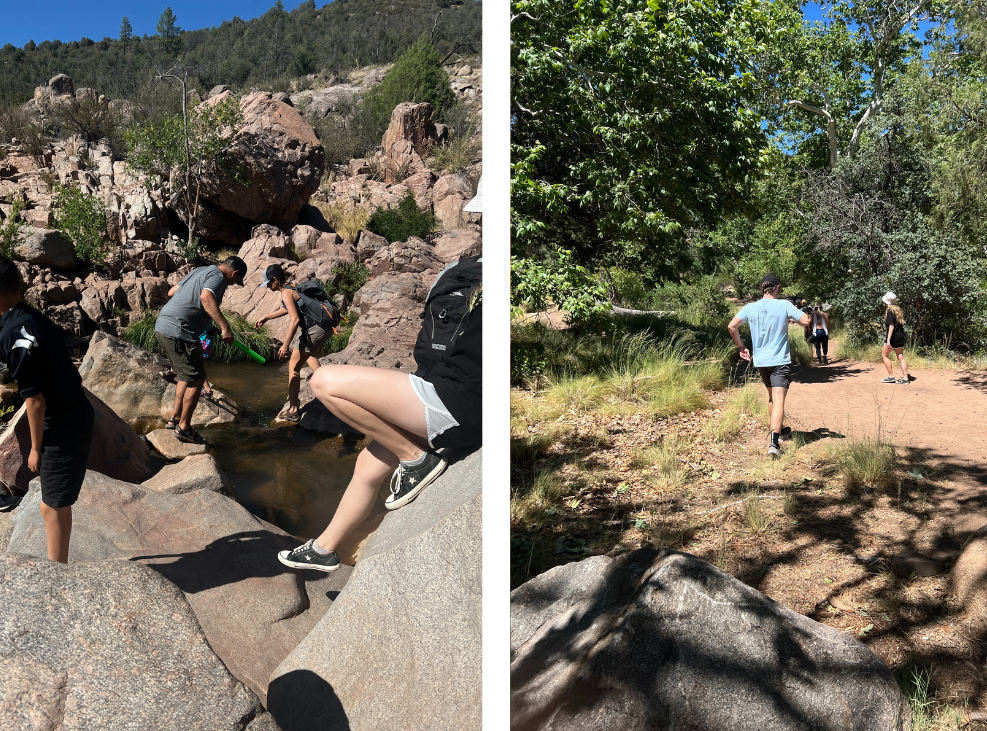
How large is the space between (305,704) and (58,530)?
47 cm

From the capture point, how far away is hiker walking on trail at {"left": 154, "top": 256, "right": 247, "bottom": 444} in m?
1.13

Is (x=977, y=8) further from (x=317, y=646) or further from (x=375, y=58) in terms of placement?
(x=317, y=646)

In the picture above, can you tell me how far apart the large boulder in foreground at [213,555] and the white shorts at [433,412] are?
30 cm

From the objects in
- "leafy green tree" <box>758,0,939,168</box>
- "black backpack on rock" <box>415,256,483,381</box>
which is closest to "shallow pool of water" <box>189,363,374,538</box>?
"black backpack on rock" <box>415,256,483,381</box>

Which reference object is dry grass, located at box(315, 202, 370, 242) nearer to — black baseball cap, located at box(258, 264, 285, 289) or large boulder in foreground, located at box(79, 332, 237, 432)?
black baseball cap, located at box(258, 264, 285, 289)

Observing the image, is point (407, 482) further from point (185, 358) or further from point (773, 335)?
point (773, 335)

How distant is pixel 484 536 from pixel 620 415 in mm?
3841

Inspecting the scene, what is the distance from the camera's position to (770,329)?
4.14m

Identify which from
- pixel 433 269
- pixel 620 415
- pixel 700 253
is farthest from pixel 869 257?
pixel 433 269

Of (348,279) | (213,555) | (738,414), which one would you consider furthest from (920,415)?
(213,555)

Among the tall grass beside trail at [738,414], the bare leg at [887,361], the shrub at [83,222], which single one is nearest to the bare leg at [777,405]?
the tall grass beside trail at [738,414]

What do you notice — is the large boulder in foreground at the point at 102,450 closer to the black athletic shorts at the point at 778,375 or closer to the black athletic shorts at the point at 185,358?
the black athletic shorts at the point at 185,358

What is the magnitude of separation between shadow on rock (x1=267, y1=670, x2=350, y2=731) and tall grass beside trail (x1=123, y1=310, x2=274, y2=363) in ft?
1.78

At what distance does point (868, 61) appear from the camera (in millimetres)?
8172
